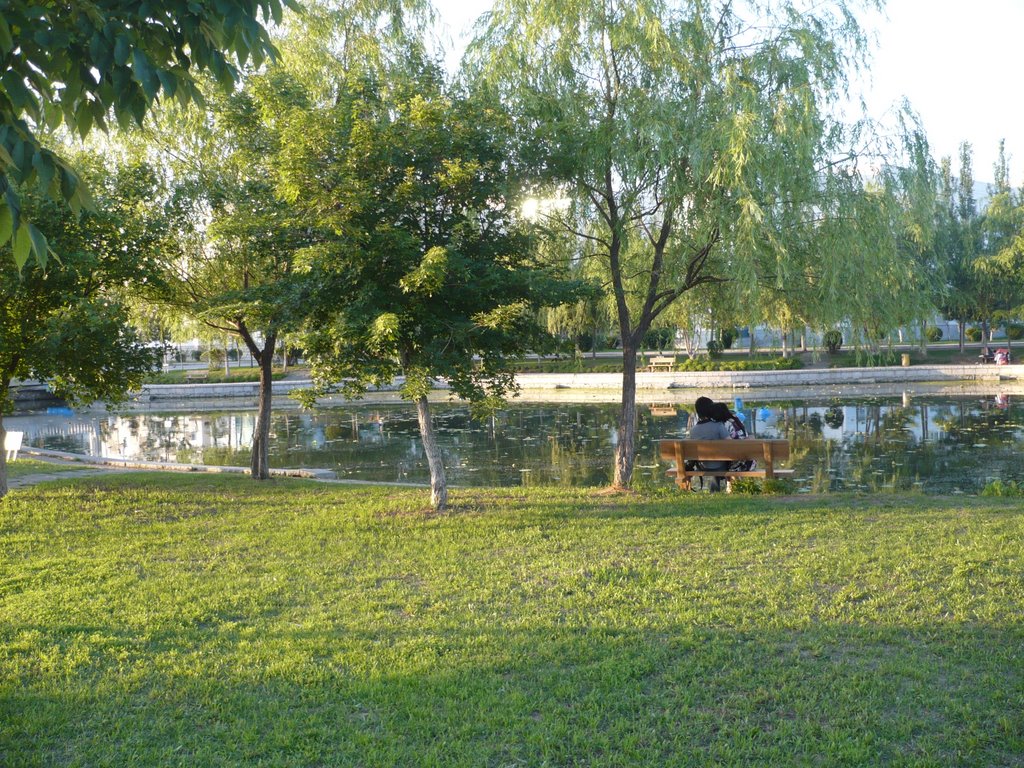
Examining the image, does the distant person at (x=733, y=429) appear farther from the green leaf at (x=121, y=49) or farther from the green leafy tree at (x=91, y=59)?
the green leaf at (x=121, y=49)

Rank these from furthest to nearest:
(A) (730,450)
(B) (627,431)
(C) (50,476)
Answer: (C) (50,476) → (B) (627,431) → (A) (730,450)

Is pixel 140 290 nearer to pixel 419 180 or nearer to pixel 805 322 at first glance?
pixel 419 180

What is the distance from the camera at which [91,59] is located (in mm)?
3561

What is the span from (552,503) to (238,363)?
173 feet

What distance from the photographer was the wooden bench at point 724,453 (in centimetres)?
Result: 1172

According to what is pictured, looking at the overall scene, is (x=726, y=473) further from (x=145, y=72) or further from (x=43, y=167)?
(x=43, y=167)

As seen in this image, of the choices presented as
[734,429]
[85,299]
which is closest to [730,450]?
[734,429]

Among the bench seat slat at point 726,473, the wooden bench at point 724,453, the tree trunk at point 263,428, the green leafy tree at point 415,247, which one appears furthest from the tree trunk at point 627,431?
the tree trunk at point 263,428

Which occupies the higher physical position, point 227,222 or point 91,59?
point 227,222

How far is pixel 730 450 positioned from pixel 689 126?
13.8 ft

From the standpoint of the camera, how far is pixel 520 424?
2528cm

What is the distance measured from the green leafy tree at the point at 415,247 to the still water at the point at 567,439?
5161 mm

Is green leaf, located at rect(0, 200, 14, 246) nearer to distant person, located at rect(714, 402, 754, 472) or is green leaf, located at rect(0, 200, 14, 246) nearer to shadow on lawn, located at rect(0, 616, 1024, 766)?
shadow on lawn, located at rect(0, 616, 1024, 766)

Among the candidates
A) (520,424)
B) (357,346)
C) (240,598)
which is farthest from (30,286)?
(520,424)
